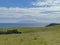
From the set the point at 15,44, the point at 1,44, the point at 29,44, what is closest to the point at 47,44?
the point at 29,44

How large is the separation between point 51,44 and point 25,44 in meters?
1.81

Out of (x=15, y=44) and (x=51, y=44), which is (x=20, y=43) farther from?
(x=51, y=44)

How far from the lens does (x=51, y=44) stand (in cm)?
1465

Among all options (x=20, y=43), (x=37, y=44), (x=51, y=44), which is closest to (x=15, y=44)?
(x=20, y=43)

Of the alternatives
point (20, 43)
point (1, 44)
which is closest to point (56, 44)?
point (20, 43)

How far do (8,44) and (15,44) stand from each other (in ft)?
1.57

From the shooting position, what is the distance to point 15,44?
1439 cm

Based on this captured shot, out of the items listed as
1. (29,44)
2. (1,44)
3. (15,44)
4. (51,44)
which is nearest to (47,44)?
(51,44)

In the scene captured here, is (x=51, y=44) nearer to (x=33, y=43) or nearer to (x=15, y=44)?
(x=33, y=43)

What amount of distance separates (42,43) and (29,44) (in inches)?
38.6

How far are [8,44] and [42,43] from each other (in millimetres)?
2328

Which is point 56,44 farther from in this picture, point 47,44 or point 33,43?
point 33,43

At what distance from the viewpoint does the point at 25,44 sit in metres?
14.3

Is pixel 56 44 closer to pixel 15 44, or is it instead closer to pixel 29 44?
pixel 29 44
